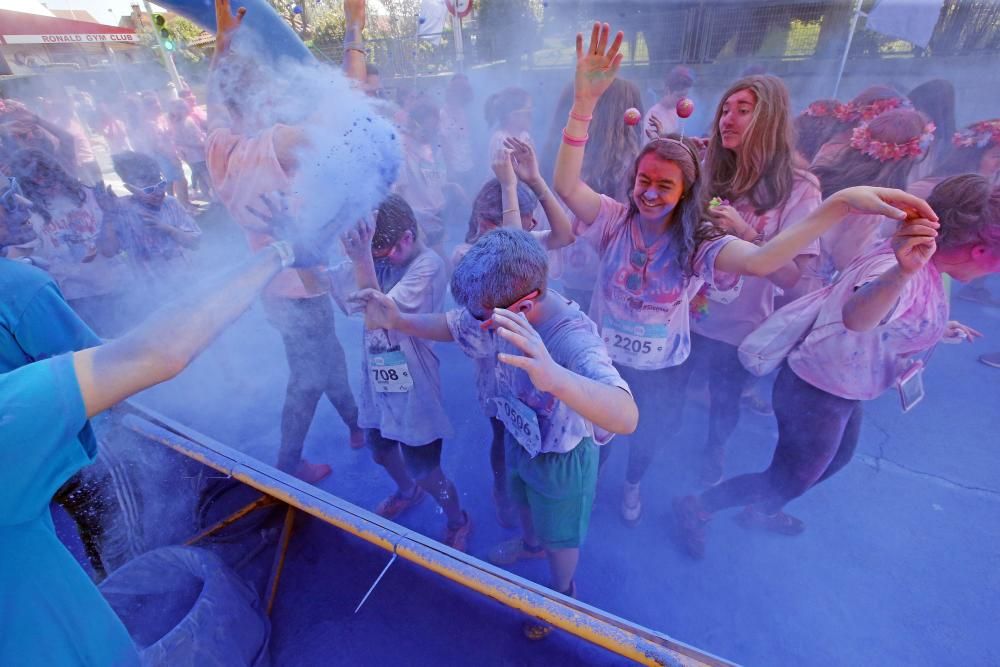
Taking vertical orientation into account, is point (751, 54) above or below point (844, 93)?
above

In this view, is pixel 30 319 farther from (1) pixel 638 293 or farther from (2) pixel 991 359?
(2) pixel 991 359

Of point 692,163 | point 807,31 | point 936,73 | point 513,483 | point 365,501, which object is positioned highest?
point 807,31

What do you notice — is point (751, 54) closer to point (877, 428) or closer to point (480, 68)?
point (480, 68)

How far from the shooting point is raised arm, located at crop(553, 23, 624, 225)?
1.90m

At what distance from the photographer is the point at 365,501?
2873mm

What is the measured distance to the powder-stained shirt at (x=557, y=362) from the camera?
1.41 meters

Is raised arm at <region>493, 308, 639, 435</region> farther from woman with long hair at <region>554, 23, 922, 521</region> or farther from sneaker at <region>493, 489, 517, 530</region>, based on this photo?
sneaker at <region>493, 489, 517, 530</region>

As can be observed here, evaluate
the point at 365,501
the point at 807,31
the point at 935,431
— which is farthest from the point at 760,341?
the point at 807,31

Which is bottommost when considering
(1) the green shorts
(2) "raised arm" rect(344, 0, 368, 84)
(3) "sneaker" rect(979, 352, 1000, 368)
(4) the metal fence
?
(3) "sneaker" rect(979, 352, 1000, 368)

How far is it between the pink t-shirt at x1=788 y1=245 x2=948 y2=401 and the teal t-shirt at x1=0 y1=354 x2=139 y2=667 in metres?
2.30

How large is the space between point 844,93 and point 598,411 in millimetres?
12435

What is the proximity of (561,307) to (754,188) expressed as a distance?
55.6 inches

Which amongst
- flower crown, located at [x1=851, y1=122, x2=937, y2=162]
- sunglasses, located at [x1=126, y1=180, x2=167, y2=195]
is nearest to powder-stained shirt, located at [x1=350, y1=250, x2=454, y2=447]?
sunglasses, located at [x1=126, y1=180, x2=167, y2=195]

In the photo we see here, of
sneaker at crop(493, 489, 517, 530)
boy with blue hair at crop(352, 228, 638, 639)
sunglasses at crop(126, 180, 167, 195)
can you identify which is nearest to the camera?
boy with blue hair at crop(352, 228, 638, 639)
